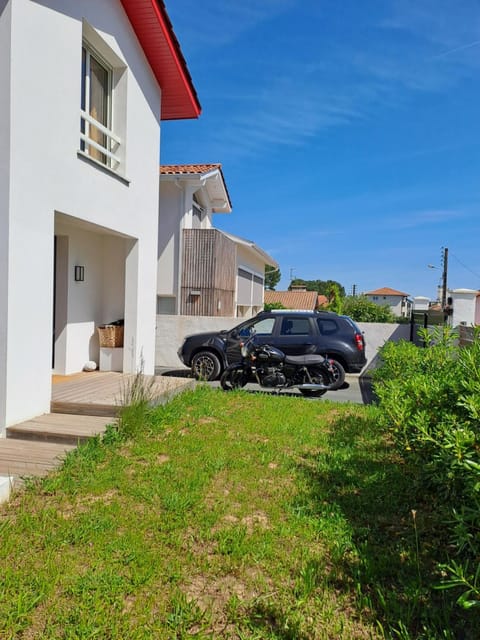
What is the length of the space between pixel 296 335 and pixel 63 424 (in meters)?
6.58

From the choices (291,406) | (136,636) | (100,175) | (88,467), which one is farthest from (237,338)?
(136,636)

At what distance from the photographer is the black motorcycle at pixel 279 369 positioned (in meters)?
8.83

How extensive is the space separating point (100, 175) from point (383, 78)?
7102 mm

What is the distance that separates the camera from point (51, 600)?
8.39 ft

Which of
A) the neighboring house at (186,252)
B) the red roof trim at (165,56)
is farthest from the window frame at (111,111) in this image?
the neighboring house at (186,252)

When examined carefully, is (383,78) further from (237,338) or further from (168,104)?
(237,338)

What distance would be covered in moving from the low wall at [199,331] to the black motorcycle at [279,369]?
5.00m

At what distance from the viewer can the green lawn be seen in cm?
243

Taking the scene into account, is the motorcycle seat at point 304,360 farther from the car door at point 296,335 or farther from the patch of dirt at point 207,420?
the patch of dirt at point 207,420

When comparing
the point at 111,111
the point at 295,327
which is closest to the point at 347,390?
the point at 295,327

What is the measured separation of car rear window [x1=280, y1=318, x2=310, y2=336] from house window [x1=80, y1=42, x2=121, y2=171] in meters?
5.31

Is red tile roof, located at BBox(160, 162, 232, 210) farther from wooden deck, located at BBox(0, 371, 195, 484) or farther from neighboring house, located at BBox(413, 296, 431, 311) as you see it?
neighboring house, located at BBox(413, 296, 431, 311)

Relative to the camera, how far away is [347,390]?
1101 cm

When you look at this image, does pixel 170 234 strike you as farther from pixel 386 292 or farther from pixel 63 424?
pixel 386 292
